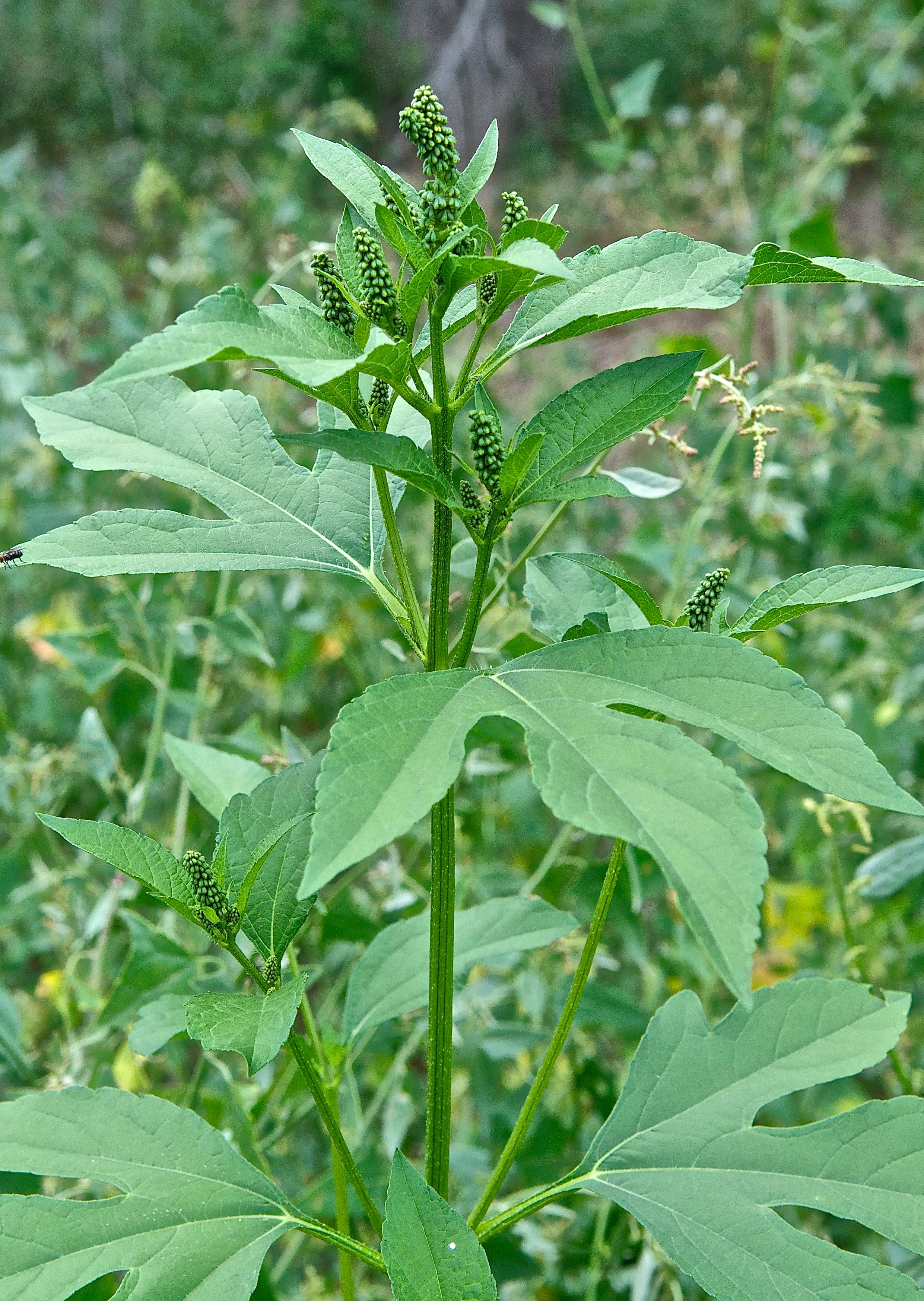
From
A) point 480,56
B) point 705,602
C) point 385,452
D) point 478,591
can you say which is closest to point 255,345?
point 385,452

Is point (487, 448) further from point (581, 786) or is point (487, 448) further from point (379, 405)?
point (581, 786)

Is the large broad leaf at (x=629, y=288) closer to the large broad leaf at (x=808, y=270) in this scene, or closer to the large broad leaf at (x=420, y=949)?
the large broad leaf at (x=808, y=270)

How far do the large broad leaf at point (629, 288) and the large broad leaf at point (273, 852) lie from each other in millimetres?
298

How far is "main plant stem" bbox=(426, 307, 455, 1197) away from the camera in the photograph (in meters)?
0.67

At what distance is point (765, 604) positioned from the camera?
2.22 feet

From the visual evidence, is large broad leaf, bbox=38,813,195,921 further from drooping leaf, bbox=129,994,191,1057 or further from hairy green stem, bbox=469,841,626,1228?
→ hairy green stem, bbox=469,841,626,1228

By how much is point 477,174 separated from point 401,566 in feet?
0.75

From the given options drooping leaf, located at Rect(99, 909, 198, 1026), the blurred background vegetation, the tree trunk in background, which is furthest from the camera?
the tree trunk in background

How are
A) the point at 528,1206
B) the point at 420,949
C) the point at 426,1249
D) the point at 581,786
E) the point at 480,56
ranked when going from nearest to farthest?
the point at 581,786 → the point at 426,1249 → the point at 528,1206 → the point at 420,949 → the point at 480,56

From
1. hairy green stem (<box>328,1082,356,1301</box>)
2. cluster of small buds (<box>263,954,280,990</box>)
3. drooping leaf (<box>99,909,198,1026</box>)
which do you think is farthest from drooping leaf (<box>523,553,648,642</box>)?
drooping leaf (<box>99,909,198,1026</box>)

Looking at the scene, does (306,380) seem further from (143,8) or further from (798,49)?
(143,8)

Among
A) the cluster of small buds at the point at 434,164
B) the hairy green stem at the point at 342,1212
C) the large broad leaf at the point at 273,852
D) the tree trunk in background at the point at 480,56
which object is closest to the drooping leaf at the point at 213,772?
the large broad leaf at the point at 273,852

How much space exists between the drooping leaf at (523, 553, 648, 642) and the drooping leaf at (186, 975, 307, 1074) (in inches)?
10.8

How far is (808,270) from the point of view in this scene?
0.61 metres
